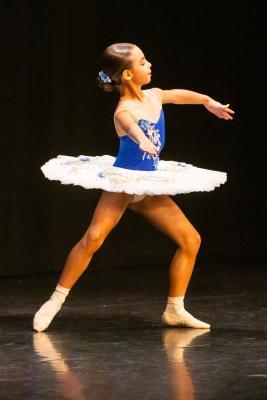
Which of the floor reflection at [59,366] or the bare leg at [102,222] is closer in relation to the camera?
the floor reflection at [59,366]

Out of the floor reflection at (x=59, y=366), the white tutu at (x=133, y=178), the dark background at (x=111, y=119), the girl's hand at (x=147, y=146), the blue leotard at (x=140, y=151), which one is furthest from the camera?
the dark background at (x=111, y=119)

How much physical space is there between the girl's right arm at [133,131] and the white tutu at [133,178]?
150mm

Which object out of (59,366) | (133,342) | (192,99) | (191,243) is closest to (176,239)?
(191,243)

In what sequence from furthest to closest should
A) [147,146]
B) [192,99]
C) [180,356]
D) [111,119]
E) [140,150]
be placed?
1. [111,119]
2. [192,99]
3. [140,150]
4. [147,146]
5. [180,356]

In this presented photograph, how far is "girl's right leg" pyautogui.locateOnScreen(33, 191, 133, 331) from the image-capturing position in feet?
13.7

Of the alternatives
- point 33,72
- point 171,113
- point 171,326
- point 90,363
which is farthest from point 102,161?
point 171,113

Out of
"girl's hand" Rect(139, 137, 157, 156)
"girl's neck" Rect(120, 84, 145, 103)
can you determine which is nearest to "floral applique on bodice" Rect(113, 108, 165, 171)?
"girl's neck" Rect(120, 84, 145, 103)

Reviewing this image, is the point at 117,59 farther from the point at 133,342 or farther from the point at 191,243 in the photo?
the point at 133,342

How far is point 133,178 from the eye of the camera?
13.3 ft

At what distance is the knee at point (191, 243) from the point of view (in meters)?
4.26

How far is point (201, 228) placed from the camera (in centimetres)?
647

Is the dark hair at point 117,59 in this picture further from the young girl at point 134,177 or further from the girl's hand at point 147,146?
the girl's hand at point 147,146

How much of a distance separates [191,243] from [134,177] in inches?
16.2

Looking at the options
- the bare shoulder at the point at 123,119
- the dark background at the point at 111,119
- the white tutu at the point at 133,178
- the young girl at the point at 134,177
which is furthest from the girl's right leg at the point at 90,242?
the dark background at the point at 111,119
